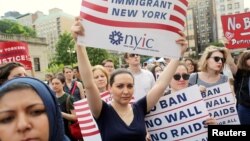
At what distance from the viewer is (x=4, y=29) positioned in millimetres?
80188

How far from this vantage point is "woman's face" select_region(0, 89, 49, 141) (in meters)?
1.28

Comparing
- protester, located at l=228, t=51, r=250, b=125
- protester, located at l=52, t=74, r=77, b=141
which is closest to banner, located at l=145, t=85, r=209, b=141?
protester, located at l=228, t=51, r=250, b=125

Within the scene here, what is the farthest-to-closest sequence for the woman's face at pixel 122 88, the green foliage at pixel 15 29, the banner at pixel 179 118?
the green foliage at pixel 15 29 → the banner at pixel 179 118 → the woman's face at pixel 122 88

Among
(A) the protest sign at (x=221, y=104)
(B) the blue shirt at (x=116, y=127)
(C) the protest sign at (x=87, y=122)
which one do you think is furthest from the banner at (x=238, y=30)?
(B) the blue shirt at (x=116, y=127)

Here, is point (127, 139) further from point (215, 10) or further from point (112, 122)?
point (215, 10)

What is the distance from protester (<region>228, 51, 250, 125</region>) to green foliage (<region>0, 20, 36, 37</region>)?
66.2 meters

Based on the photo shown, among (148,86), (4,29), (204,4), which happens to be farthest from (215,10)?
(148,86)

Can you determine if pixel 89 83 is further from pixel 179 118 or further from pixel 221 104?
pixel 221 104

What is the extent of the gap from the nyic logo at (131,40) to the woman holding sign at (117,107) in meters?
0.24

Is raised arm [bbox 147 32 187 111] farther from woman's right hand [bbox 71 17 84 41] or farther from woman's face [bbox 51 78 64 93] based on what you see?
woman's face [bbox 51 78 64 93]

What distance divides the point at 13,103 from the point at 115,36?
173cm

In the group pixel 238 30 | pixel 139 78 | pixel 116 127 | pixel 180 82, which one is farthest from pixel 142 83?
pixel 238 30

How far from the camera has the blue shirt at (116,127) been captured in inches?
108

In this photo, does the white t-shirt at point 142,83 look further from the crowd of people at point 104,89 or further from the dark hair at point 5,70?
the dark hair at point 5,70
